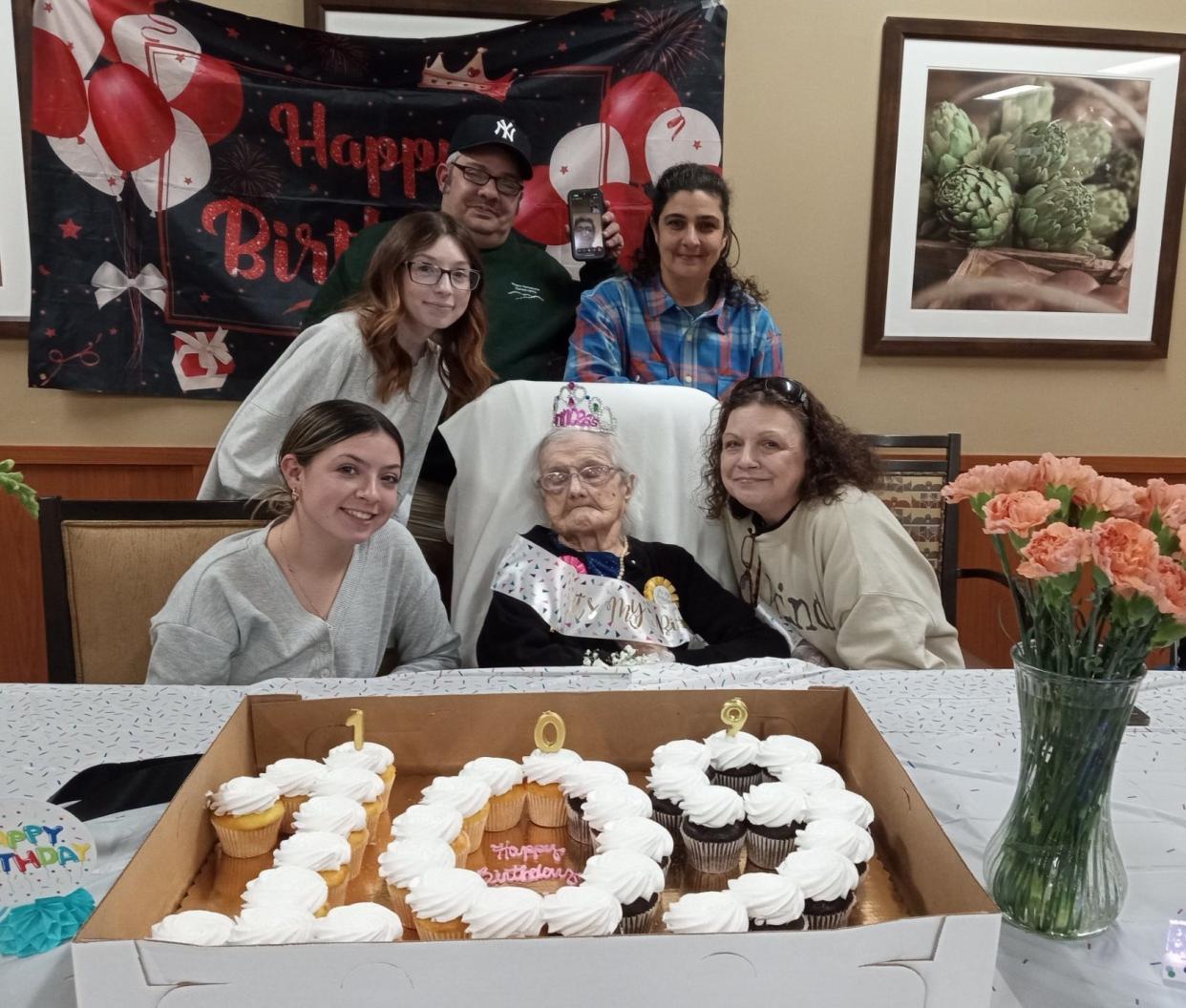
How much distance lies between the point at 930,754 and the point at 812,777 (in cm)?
21

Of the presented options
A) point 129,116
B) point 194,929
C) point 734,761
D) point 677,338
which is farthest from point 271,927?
point 129,116

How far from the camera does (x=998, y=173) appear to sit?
9.54ft

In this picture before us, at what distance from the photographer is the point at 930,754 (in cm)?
112

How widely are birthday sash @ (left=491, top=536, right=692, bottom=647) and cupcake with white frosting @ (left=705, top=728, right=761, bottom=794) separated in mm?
739

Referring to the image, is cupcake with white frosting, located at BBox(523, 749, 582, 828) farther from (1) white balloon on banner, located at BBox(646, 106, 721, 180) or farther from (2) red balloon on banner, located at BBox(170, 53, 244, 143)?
(2) red balloon on banner, located at BBox(170, 53, 244, 143)

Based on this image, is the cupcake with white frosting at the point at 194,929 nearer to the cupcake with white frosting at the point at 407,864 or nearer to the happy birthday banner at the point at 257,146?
the cupcake with white frosting at the point at 407,864

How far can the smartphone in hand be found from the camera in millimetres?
2711

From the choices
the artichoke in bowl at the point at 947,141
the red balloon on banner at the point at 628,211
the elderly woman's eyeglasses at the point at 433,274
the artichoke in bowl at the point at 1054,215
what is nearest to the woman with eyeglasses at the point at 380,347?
the elderly woman's eyeglasses at the point at 433,274

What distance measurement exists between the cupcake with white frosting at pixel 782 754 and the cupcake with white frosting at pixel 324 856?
46 centimetres

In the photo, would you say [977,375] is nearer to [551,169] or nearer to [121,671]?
[551,169]

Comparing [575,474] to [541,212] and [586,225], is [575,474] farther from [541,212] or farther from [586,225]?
[541,212]

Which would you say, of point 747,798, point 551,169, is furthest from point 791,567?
point 551,169

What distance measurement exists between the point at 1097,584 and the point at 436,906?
0.61 meters

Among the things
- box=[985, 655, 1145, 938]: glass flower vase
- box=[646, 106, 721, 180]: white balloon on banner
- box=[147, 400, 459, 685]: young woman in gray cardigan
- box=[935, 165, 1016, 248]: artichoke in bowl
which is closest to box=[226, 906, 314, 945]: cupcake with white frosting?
box=[985, 655, 1145, 938]: glass flower vase
